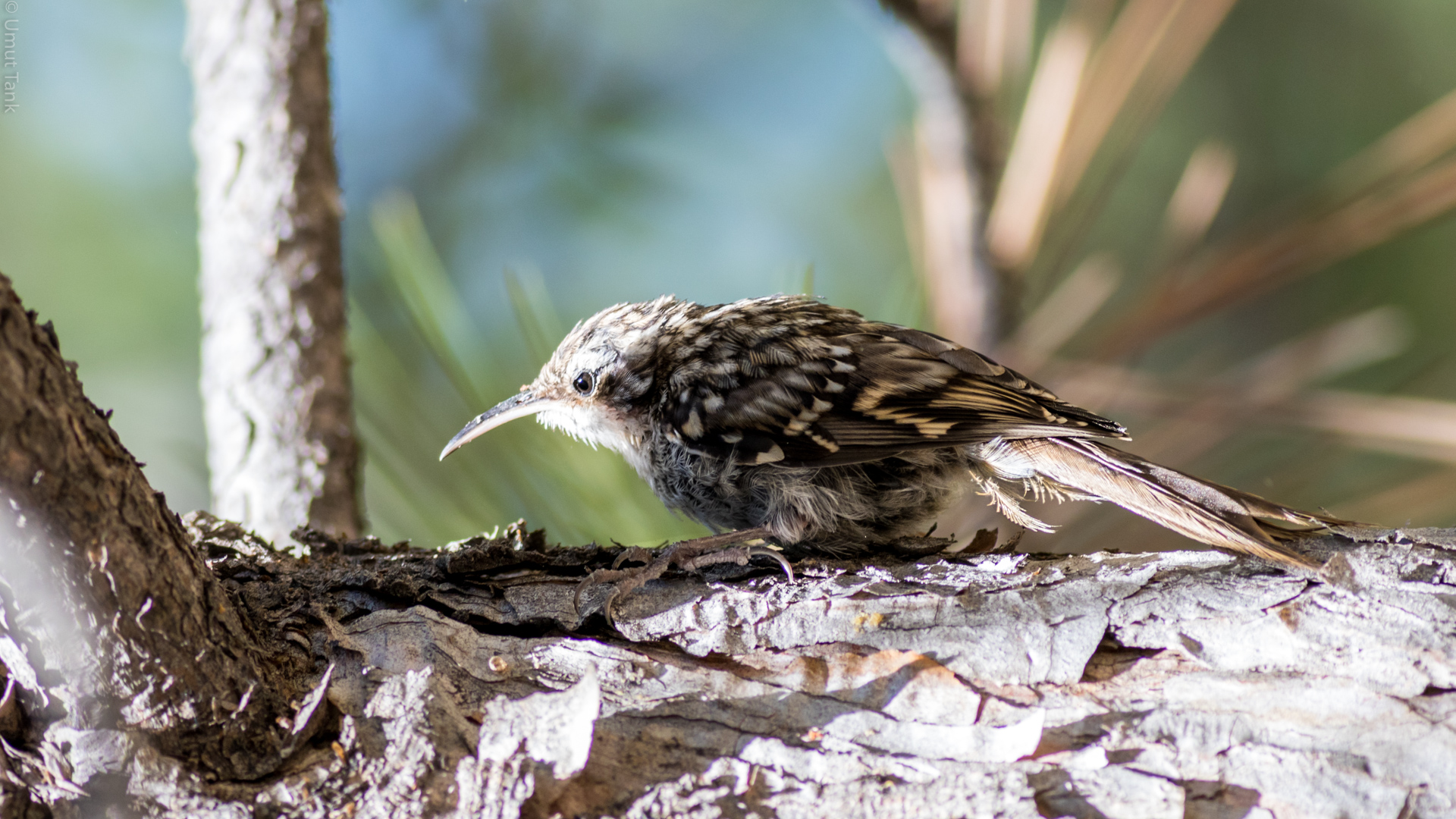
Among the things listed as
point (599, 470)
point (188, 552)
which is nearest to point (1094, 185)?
point (599, 470)

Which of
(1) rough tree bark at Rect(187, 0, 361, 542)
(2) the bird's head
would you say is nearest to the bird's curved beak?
(2) the bird's head

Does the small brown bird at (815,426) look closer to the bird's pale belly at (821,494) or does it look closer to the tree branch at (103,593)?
the bird's pale belly at (821,494)

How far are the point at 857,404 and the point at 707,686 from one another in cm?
52

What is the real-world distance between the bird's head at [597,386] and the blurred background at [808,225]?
0.21 metres

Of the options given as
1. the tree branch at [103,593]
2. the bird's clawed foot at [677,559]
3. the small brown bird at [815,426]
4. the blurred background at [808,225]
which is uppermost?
the blurred background at [808,225]

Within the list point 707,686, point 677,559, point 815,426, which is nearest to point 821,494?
A: point 815,426

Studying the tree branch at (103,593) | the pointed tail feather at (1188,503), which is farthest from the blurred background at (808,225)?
the pointed tail feather at (1188,503)

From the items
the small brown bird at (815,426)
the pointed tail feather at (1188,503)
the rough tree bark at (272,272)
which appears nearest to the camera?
the pointed tail feather at (1188,503)

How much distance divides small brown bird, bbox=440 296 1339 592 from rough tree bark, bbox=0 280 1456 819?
18cm

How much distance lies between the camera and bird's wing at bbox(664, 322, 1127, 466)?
1270 millimetres

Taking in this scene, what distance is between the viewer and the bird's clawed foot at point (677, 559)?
3.66 feet

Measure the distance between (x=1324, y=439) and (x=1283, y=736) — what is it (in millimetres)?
1417

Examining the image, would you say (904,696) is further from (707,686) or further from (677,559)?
(677,559)

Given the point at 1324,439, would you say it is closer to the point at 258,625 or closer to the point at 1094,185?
the point at 1094,185
